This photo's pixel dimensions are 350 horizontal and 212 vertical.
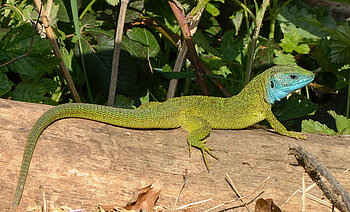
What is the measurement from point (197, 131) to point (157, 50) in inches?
59.7

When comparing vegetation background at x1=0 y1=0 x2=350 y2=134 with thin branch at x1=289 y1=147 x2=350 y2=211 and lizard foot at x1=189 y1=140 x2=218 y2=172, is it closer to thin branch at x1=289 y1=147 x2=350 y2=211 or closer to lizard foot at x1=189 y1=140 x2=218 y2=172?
thin branch at x1=289 y1=147 x2=350 y2=211

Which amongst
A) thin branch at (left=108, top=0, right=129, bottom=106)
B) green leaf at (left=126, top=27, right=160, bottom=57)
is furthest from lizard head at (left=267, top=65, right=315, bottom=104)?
thin branch at (left=108, top=0, right=129, bottom=106)

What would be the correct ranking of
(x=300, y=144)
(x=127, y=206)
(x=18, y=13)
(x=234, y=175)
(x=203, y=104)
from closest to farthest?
(x=127, y=206) → (x=234, y=175) → (x=300, y=144) → (x=203, y=104) → (x=18, y=13)

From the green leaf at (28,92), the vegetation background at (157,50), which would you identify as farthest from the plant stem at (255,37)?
the green leaf at (28,92)

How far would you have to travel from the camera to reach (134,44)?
3799 millimetres

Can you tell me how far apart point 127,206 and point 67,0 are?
244 cm

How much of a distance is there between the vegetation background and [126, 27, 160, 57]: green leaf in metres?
0.01

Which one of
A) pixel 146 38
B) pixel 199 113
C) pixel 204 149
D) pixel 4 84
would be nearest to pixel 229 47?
pixel 146 38

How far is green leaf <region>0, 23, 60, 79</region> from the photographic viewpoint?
3.19 meters

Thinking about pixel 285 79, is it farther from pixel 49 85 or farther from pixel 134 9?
pixel 49 85

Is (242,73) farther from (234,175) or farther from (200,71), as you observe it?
(234,175)

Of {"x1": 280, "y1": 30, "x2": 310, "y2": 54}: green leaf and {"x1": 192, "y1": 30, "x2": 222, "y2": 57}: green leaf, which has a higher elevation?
{"x1": 192, "y1": 30, "x2": 222, "y2": 57}: green leaf

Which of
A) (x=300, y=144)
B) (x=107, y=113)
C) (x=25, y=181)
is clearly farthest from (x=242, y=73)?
(x=25, y=181)

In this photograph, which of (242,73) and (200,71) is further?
(242,73)
